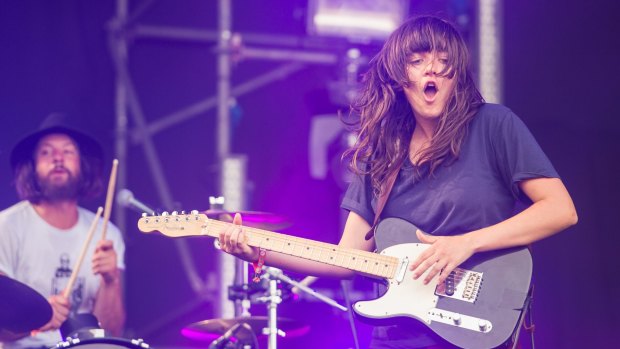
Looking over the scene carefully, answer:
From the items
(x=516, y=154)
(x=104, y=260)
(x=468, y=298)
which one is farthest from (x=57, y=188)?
(x=516, y=154)

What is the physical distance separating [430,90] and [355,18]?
3.31 meters

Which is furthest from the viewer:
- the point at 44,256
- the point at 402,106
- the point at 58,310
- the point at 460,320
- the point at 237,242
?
the point at 44,256

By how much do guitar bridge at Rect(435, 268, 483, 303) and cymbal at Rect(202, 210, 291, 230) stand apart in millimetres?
1033

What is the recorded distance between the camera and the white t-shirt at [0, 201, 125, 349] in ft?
16.5

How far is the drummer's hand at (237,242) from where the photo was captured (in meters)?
3.63

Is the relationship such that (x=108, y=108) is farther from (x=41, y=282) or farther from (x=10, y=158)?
(x=41, y=282)

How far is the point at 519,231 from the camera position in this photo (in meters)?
3.36

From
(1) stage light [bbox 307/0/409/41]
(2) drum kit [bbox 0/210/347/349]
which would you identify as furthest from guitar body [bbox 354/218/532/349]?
(1) stage light [bbox 307/0/409/41]

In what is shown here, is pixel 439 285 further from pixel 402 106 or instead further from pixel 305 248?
pixel 402 106

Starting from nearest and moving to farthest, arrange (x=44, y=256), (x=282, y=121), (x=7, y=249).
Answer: (x=7, y=249)
(x=44, y=256)
(x=282, y=121)

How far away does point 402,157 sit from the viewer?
3.72 metres

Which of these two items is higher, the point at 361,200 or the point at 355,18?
the point at 355,18

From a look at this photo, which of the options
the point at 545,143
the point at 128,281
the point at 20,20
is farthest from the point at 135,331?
the point at 545,143

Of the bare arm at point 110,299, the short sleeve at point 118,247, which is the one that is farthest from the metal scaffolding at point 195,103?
the bare arm at point 110,299
